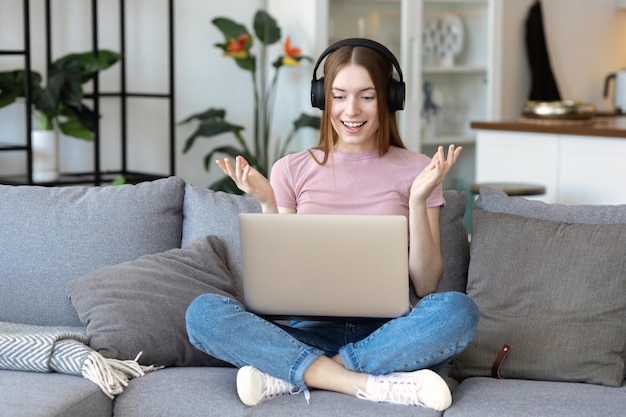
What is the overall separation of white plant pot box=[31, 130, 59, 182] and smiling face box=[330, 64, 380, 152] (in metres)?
2.12

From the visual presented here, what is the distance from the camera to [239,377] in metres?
2.09

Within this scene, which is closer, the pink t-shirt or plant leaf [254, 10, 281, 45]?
the pink t-shirt

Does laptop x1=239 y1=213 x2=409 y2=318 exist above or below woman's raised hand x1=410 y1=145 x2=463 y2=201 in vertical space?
below

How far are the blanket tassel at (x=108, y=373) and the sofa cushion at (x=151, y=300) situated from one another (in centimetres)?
5

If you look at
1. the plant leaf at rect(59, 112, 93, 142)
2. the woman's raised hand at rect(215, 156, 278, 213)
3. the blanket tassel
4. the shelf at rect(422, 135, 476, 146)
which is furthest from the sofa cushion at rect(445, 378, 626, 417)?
the shelf at rect(422, 135, 476, 146)

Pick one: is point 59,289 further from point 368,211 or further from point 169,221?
point 368,211

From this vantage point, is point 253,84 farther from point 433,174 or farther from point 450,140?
point 433,174

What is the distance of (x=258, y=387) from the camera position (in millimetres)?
2070

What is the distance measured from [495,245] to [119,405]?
37.2 inches

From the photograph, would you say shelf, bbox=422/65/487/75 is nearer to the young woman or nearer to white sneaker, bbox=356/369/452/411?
the young woman

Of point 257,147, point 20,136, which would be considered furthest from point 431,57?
point 20,136

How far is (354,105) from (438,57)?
10.6 feet

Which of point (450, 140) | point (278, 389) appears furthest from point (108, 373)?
point (450, 140)

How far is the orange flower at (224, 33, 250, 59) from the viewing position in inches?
187
